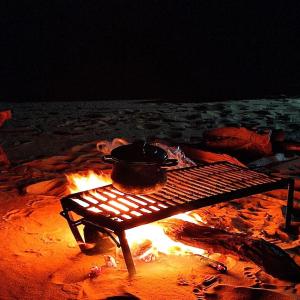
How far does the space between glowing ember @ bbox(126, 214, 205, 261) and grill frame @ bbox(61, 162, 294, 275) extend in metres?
0.23

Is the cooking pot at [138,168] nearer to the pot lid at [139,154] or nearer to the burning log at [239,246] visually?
the pot lid at [139,154]

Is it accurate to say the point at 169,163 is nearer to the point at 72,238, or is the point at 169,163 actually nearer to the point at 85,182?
the point at 72,238

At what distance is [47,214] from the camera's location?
3916mm

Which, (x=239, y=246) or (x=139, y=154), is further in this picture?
(x=239, y=246)

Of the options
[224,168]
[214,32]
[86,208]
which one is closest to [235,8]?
[214,32]

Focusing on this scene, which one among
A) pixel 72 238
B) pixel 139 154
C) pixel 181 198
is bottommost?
pixel 72 238

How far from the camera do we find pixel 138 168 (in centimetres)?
280

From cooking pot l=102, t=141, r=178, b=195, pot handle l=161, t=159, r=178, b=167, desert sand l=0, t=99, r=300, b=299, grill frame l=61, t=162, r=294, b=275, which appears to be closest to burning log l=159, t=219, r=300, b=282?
desert sand l=0, t=99, r=300, b=299

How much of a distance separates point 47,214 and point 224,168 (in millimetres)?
1797

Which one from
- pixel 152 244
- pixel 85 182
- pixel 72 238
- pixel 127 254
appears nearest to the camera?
pixel 127 254

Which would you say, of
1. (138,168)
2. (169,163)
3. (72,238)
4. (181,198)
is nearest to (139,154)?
(138,168)

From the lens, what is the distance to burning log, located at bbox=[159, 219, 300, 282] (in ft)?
9.04

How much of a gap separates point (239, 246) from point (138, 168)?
96 cm

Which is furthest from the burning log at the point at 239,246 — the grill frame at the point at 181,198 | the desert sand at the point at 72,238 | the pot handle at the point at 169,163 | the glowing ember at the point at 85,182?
the glowing ember at the point at 85,182
